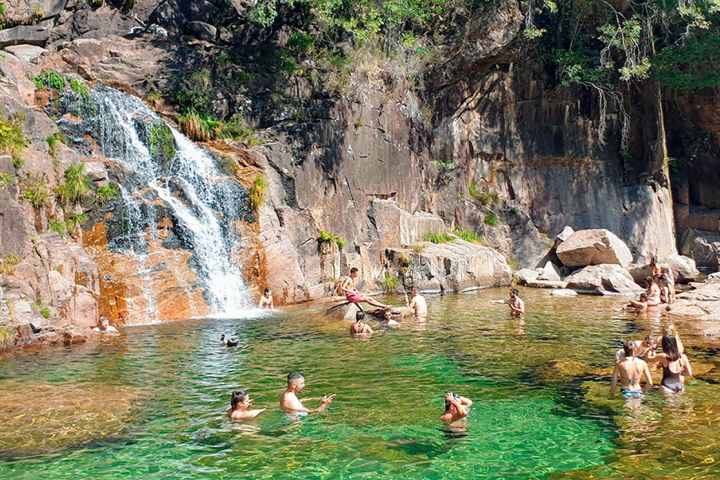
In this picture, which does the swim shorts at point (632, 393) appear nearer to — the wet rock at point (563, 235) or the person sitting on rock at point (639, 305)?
the person sitting on rock at point (639, 305)

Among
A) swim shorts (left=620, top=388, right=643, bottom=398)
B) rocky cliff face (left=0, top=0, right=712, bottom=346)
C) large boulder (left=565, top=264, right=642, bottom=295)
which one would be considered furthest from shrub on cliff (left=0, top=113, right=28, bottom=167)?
large boulder (left=565, top=264, right=642, bottom=295)

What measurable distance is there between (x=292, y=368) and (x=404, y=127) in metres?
16.9

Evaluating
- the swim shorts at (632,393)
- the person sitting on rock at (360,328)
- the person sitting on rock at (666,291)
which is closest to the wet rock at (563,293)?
the person sitting on rock at (666,291)

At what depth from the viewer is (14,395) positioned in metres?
10.0

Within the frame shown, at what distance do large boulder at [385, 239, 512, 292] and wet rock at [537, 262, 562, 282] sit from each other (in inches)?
72.3

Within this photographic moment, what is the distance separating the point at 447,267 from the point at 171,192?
32.5 ft

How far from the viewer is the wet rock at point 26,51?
74.7 ft

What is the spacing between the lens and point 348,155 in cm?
2444

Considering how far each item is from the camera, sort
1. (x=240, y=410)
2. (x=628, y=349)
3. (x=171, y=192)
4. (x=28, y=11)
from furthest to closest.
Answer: (x=28, y=11)
(x=171, y=192)
(x=628, y=349)
(x=240, y=410)

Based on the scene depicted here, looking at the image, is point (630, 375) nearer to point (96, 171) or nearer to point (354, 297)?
point (354, 297)

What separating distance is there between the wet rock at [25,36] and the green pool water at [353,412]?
1488 cm

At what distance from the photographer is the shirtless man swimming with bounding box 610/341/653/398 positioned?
384 inches

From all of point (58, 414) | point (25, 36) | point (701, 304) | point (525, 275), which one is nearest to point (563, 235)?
point (525, 275)

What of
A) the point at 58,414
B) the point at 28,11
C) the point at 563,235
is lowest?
the point at 58,414
